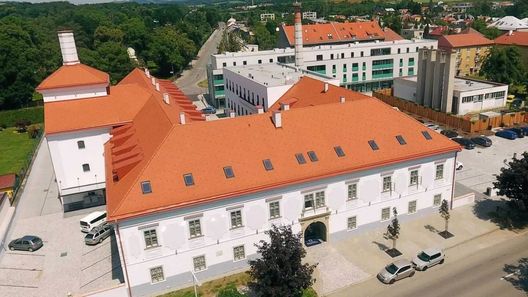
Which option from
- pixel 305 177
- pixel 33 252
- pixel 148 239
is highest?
pixel 305 177

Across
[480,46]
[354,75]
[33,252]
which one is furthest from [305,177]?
[480,46]

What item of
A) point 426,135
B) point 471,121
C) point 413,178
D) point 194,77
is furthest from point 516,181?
point 194,77

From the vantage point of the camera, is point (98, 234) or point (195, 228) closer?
point (195, 228)

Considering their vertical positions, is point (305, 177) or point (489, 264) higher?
point (305, 177)

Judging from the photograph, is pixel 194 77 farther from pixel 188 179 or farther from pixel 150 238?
pixel 150 238

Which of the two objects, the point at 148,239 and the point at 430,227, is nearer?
the point at 148,239

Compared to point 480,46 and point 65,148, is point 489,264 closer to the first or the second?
point 65,148
